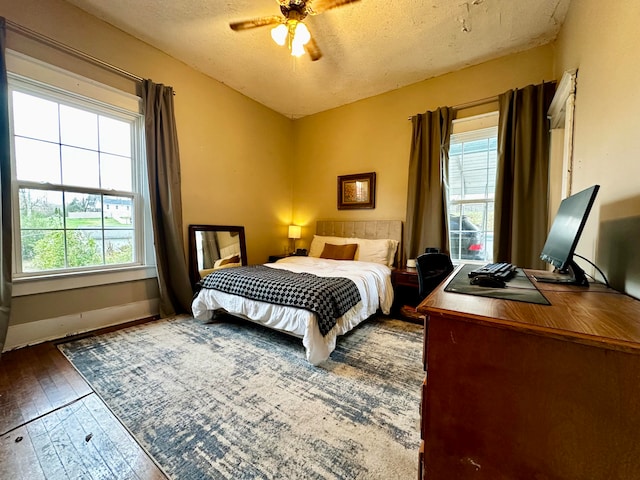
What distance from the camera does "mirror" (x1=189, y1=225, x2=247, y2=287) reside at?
3.32 m

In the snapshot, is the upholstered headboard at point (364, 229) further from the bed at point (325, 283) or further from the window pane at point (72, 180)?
the window pane at point (72, 180)

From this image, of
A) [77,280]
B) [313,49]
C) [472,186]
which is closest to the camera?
[77,280]

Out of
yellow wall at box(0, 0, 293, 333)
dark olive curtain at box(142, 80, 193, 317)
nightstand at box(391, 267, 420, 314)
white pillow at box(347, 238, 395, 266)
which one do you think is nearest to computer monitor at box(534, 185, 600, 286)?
nightstand at box(391, 267, 420, 314)

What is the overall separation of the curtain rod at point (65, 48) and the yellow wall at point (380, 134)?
2608 mm

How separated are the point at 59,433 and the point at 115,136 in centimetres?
270

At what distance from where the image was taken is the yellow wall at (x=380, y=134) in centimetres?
296

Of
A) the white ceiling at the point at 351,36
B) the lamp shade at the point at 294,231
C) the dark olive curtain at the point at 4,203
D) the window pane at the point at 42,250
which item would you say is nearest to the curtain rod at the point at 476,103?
the white ceiling at the point at 351,36

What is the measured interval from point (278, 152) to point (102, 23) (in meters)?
2.56

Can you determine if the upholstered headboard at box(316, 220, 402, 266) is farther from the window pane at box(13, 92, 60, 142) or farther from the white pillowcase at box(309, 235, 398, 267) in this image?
the window pane at box(13, 92, 60, 142)

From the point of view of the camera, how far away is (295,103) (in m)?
4.19

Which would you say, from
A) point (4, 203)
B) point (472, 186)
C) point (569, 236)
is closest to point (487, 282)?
point (569, 236)

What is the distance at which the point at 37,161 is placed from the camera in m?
2.26

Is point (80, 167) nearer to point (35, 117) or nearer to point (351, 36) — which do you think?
point (35, 117)

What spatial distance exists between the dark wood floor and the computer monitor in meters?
2.06
